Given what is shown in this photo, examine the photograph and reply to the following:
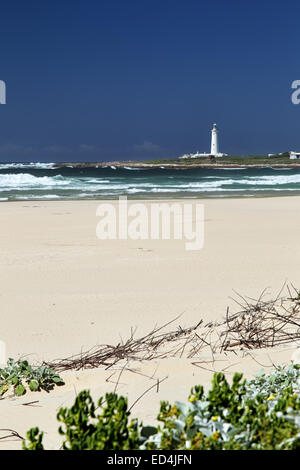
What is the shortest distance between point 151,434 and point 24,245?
258 inches

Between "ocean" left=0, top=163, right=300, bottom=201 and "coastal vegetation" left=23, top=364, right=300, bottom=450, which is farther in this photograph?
"ocean" left=0, top=163, right=300, bottom=201

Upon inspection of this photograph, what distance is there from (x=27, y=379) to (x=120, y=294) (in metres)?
2.28

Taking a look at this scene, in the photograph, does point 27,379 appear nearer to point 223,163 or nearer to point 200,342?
point 200,342

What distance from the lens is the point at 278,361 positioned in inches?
109

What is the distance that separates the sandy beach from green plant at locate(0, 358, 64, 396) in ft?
0.20

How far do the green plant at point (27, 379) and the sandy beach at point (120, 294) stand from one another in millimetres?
62

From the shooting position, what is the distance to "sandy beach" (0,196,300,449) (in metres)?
2.60

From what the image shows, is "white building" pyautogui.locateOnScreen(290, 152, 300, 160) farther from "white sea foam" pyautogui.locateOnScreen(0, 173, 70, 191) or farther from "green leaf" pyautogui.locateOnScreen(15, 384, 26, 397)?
"green leaf" pyautogui.locateOnScreen(15, 384, 26, 397)

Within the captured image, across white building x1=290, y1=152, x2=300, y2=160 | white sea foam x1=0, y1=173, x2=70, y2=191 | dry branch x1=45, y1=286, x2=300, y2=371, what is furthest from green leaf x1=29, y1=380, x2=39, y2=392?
white building x1=290, y1=152, x2=300, y2=160

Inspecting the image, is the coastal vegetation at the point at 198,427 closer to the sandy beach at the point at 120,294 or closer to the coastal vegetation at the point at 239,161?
the sandy beach at the point at 120,294

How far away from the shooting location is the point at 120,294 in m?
4.98

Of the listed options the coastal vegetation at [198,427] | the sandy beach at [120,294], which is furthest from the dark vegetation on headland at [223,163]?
the coastal vegetation at [198,427]

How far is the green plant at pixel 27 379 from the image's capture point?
8.69 ft
